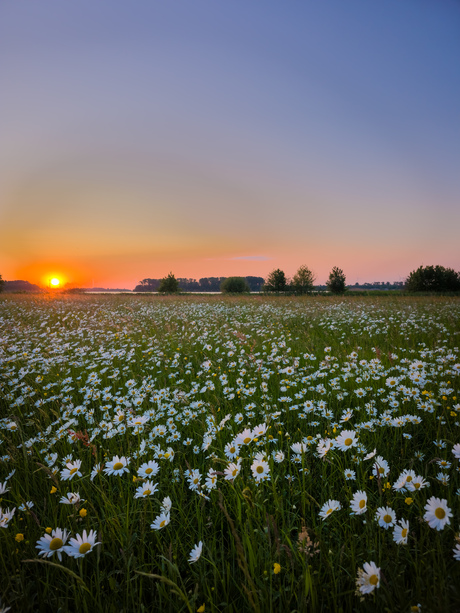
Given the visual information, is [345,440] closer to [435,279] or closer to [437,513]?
[437,513]

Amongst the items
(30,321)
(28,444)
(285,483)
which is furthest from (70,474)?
(30,321)

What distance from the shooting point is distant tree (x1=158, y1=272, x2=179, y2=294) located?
70250 millimetres

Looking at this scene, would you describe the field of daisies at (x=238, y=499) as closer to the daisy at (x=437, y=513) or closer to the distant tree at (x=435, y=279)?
the daisy at (x=437, y=513)

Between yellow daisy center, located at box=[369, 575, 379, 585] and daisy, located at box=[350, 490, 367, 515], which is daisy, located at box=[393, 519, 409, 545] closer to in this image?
daisy, located at box=[350, 490, 367, 515]

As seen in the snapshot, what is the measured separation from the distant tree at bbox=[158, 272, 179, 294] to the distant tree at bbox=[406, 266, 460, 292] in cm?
5536

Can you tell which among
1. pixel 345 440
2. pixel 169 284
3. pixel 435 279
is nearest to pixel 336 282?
pixel 435 279

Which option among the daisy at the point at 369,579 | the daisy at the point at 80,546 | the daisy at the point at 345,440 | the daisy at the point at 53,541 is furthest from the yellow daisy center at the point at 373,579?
the daisy at the point at 53,541

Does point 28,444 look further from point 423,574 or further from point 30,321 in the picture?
point 30,321

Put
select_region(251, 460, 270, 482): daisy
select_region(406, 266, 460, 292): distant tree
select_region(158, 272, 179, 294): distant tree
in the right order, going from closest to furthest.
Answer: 1. select_region(251, 460, 270, 482): daisy
2. select_region(406, 266, 460, 292): distant tree
3. select_region(158, 272, 179, 294): distant tree

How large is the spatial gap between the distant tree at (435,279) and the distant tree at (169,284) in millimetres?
55357

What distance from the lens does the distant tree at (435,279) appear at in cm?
6388

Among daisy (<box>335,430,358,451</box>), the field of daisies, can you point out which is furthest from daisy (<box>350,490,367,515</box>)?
daisy (<box>335,430,358,451</box>)

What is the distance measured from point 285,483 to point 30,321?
1100 centimetres

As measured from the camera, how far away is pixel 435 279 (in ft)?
212
